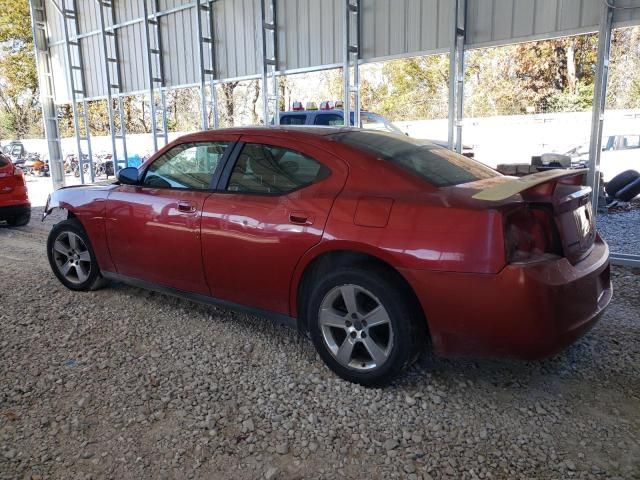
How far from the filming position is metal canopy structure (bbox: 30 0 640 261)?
244 inches

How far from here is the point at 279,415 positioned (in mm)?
2674

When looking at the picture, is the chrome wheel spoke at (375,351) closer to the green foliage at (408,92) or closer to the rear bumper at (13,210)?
the rear bumper at (13,210)

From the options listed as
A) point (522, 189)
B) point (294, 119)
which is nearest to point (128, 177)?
point (522, 189)

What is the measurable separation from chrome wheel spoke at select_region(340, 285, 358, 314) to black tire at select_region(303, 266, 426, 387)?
0.06ft

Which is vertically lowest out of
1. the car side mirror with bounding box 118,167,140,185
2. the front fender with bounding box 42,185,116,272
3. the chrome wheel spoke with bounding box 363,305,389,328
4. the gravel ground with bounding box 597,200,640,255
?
the gravel ground with bounding box 597,200,640,255

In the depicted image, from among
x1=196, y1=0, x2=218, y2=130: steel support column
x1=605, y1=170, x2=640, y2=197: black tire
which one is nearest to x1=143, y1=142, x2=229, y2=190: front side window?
x1=196, y1=0, x2=218, y2=130: steel support column

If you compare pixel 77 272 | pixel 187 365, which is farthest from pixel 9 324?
pixel 187 365

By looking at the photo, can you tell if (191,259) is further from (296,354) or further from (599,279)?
(599,279)

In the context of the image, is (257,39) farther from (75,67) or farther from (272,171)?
(75,67)

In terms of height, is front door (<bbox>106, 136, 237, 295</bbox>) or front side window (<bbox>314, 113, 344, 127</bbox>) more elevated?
front side window (<bbox>314, 113, 344, 127</bbox>)

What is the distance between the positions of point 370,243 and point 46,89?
15028 mm

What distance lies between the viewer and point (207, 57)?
10.2 m

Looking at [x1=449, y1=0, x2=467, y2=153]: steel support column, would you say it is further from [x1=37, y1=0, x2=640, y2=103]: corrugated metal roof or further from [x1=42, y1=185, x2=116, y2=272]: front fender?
[x1=42, y1=185, x2=116, y2=272]: front fender

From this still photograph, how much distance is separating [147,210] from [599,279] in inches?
122
